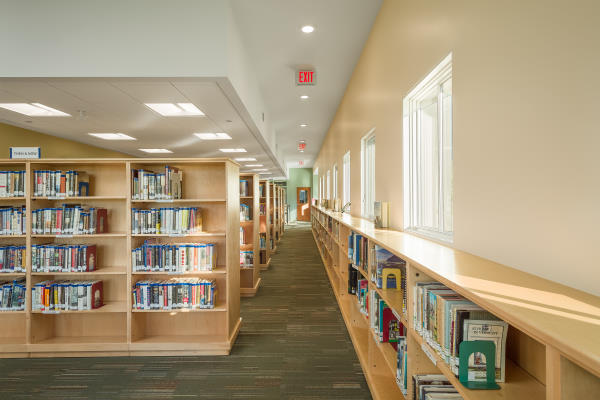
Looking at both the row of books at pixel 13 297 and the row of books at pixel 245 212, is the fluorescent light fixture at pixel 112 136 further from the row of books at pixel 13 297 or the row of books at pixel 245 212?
the row of books at pixel 13 297

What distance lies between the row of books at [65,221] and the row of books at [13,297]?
61 cm

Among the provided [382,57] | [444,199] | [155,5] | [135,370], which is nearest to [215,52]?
[155,5]

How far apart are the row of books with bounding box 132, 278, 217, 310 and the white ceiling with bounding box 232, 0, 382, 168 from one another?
3.26 m

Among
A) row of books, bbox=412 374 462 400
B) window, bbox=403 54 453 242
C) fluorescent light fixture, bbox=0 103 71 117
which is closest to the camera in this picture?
row of books, bbox=412 374 462 400

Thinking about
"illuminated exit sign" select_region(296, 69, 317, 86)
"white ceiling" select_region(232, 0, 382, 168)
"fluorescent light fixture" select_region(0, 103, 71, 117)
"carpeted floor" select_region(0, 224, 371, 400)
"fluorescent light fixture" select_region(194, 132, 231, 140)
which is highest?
"white ceiling" select_region(232, 0, 382, 168)

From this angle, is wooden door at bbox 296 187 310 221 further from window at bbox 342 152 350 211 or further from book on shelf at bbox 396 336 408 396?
book on shelf at bbox 396 336 408 396

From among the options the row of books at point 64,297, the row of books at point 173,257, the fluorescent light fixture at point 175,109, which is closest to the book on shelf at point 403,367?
the row of books at point 173,257

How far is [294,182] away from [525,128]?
2035cm

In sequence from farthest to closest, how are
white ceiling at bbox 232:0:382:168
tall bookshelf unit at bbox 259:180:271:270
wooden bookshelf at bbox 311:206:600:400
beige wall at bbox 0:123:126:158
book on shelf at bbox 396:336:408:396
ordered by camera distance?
tall bookshelf unit at bbox 259:180:271:270, beige wall at bbox 0:123:126:158, white ceiling at bbox 232:0:382:168, book on shelf at bbox 396:336:408:396, wooden bookshelf at bbox 311:206:600:400

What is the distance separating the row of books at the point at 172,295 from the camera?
3320 mm

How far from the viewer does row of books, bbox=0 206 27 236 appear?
337 cm

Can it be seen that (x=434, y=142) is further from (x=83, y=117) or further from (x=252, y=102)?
(x=83, y=117)

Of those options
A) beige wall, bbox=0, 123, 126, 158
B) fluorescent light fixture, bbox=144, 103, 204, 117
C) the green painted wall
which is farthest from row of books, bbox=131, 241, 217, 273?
the green painted wall

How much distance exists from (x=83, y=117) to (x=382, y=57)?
16.6 ft
